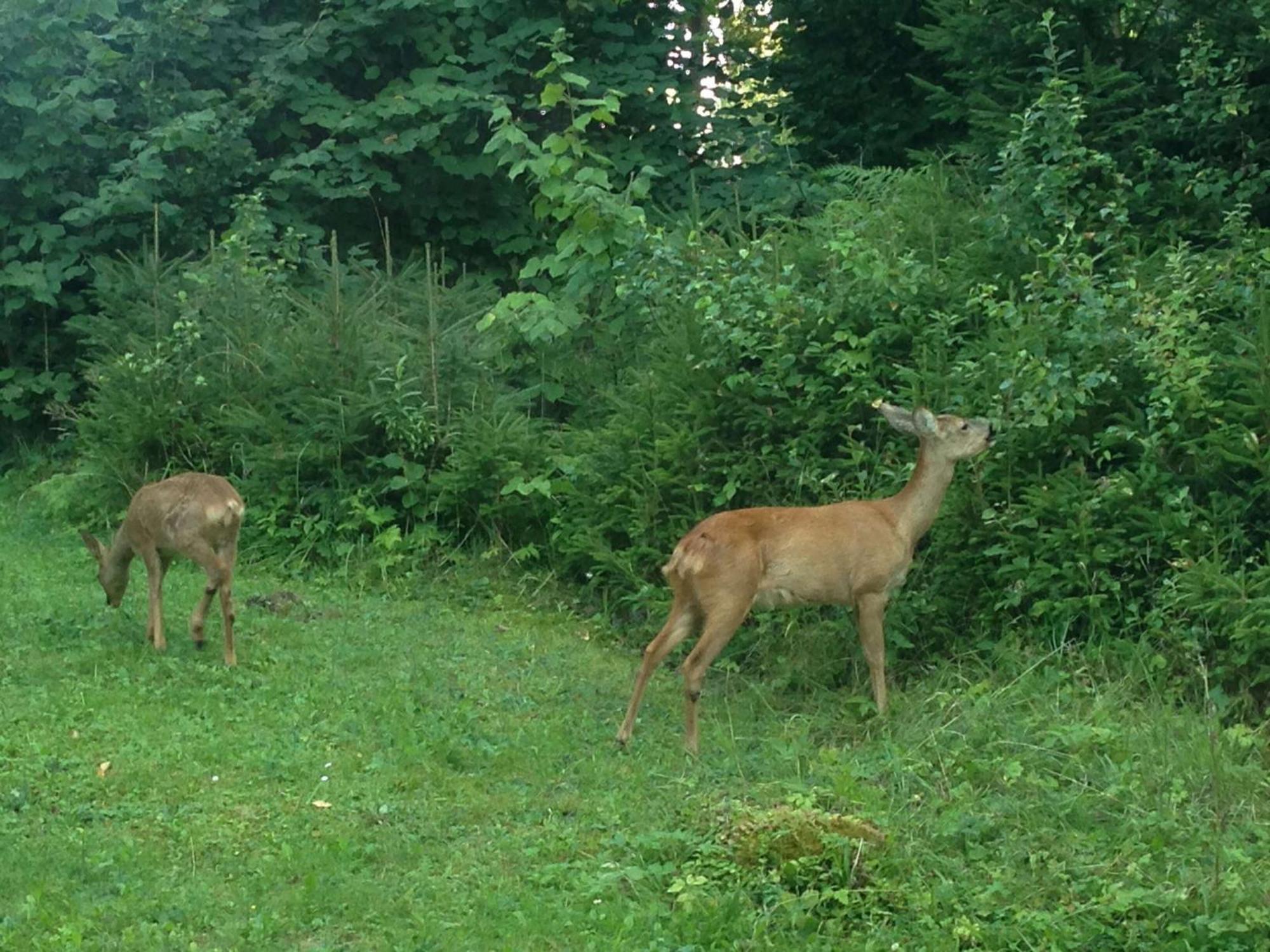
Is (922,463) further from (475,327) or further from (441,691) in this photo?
(475,327)

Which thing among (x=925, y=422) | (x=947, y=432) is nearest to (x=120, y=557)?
(x=925, y=422)

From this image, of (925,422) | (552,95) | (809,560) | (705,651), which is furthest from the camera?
(552,95)

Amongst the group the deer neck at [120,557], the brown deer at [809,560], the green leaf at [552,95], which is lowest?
the deer neck at [120,557]

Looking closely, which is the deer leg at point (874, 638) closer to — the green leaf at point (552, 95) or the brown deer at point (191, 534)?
the brown deer at point (191, 534)

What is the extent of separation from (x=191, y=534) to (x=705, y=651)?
340 cm

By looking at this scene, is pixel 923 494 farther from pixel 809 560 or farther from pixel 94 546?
pixel 94 546

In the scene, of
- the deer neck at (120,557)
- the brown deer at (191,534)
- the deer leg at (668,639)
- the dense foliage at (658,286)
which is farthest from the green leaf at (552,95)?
the deer leg at (668,639)

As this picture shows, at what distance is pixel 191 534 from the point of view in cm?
1034

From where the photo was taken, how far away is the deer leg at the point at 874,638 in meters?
9.25

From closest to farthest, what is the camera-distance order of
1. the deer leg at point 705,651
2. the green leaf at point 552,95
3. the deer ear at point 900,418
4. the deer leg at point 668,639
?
the deer leg at point 705,651 → the deer leg at point 668,639 → the deer ear at point 900,418 → the green leaf at point 552,95

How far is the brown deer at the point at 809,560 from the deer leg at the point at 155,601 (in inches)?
122

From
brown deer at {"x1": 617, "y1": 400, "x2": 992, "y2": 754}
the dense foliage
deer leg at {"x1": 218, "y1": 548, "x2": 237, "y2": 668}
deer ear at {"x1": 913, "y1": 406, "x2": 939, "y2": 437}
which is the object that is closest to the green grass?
deer leg at {"x1": 218, "y1": 548, "x2": 237, "y2": 668}

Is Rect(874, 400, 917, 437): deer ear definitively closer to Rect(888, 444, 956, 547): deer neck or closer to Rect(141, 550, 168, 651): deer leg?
Rect(888, 444, 956, 547): deer neck

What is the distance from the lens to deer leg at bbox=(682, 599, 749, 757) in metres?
8.70
